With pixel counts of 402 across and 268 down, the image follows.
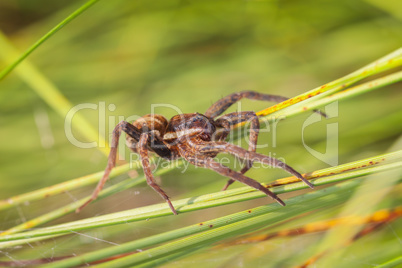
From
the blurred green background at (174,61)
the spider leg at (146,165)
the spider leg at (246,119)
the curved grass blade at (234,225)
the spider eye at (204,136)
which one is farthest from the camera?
the blurred green background at (174,61)

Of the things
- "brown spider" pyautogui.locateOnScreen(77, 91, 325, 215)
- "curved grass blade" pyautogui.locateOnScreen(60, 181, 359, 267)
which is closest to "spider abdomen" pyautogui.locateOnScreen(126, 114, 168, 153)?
"brown spider" pyautogui.locateOnScreen(77, 91, 325, 215)

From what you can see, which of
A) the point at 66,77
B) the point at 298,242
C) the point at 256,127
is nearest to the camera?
the point at 298,242

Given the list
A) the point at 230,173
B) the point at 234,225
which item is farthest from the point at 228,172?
the point at 234,225

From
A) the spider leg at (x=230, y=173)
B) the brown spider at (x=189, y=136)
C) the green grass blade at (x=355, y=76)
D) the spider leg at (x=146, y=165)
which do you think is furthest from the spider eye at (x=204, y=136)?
the green grass blade at (x=355, y=76)

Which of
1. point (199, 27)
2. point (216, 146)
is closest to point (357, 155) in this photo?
point (216, 146)

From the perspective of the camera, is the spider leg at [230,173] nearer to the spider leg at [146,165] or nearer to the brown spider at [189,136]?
the brown spider at [189,136]

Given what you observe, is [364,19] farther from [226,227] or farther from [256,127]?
[226,227]
